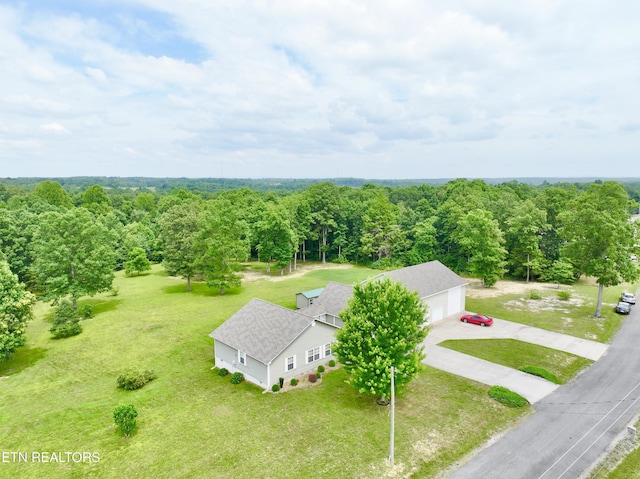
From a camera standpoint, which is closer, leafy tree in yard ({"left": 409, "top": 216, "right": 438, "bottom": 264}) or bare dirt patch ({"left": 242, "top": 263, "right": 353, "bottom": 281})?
bare dirt patch ({"left": 242, "top": 263, "right": 353, "bottom": 281})

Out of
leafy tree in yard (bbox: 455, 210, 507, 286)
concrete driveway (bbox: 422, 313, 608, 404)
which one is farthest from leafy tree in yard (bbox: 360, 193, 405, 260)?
concrete driveway (bbox: 422, 313, 608, 404)

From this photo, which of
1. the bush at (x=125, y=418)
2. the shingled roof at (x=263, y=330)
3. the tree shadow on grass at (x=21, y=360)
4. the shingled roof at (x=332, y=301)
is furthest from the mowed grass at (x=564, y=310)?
the tree shadow on grass at (x=21, y=360)

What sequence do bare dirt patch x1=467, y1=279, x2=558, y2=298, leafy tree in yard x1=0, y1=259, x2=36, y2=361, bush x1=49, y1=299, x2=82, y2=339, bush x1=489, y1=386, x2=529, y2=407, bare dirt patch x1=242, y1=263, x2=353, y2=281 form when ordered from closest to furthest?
bush x1=489, y1=386, x2=529, y2=407 < leafy tree in yard x1=0, y1=259, x2=36, y2=361 < bush x1=49, y1=299, x2=82, y2=339 < bare dirt patch x1=467, y1=279, x2=558, y2=298 < bare dirt patch x1=242, y1=263, x2=353, y2=281

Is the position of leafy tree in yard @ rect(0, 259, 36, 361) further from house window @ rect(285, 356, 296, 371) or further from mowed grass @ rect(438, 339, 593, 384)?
mowed grass @ rect(438, 339, 593, 384)

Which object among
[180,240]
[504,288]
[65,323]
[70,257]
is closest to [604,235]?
[504,288]

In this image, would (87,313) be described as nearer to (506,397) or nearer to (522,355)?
(506,397)

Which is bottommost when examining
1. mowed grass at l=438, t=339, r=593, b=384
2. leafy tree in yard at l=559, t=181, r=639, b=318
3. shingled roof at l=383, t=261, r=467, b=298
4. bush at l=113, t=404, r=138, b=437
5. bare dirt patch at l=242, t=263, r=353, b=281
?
bare dirt patch at l=242, t=263, r=353, b=281

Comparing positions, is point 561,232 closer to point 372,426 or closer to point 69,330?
point 372,426
